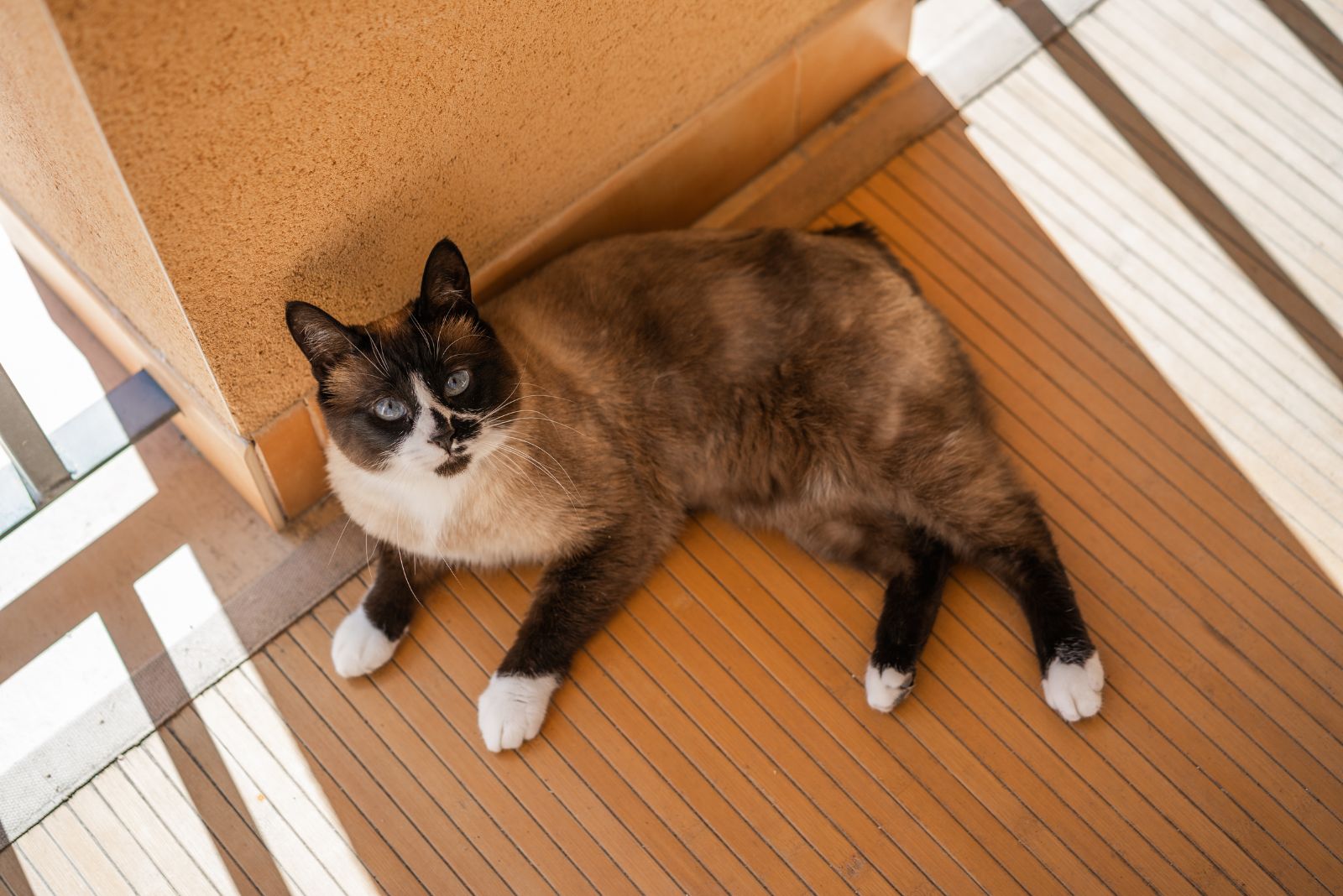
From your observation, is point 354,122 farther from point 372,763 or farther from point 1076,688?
point 1076,688

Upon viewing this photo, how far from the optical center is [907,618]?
2.17 metres

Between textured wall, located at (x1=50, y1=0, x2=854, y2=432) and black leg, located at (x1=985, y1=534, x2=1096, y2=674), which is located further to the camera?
black leg, located at (x1=985, y1=534, x2=1096, y2=674)

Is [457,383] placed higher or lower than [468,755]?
higher

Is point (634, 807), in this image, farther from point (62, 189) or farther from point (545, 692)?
point (62, 189)

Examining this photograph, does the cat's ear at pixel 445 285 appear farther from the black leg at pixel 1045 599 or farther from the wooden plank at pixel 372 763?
the black leg at pixel 1045 599

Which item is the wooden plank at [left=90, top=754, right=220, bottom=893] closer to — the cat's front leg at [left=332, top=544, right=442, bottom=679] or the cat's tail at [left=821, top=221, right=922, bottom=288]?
the cat's front leg at [left=332, top=544, right=442, bottom=679]

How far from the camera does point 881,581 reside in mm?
2293

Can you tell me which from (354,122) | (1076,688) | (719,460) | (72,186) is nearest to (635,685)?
(719,460)

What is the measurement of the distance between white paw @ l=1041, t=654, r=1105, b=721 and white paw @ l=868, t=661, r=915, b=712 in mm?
262

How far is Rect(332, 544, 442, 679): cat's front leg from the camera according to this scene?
216 cm

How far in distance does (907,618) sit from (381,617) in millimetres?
1005

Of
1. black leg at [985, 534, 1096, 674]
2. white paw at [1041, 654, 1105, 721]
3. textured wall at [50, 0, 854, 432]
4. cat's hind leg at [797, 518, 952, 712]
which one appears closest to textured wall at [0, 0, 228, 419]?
textured wall at [50, 0, 854, 432]

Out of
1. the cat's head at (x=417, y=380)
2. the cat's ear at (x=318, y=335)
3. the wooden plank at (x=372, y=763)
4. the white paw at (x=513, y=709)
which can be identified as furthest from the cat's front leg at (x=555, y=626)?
the cat's ear at (x=318, y=335)

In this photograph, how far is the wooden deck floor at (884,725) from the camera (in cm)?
203
